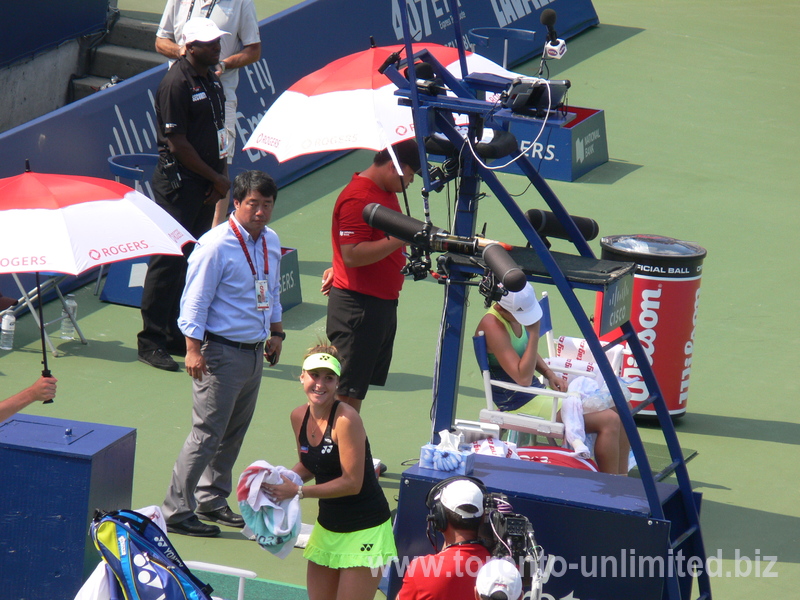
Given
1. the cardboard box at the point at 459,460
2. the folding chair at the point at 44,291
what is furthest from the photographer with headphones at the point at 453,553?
the folding chair at the point at 44,291

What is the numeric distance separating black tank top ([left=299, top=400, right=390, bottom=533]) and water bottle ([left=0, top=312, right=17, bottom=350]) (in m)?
4.31

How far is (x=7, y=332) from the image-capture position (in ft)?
28.2

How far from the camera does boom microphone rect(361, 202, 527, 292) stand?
14.8ft

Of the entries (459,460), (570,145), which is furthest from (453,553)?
(570,145)

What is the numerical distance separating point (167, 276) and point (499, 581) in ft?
16.4

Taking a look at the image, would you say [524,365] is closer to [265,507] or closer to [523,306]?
[523,306]

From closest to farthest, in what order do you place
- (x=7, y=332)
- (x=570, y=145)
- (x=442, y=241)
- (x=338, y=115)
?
(x=442, y=241)
(x=338, y=115)
(x=7, y=332)
(x=570, y=145)

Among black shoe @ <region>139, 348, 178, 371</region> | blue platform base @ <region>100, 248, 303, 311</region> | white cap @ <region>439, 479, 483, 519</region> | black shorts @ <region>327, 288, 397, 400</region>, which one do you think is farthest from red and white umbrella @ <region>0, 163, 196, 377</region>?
blue platform base @ <region>100, 248, 303, 311</region>

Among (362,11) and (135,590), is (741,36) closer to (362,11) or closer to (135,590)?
(362,11)

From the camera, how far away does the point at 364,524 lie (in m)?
5.05

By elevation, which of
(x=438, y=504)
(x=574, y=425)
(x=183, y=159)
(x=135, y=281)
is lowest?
(x=135, y=281)

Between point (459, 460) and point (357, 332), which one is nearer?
point (459, 460)

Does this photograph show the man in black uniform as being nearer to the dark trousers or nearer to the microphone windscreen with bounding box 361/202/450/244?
the dark trousers

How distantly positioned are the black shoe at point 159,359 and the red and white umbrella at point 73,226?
2967 mm
